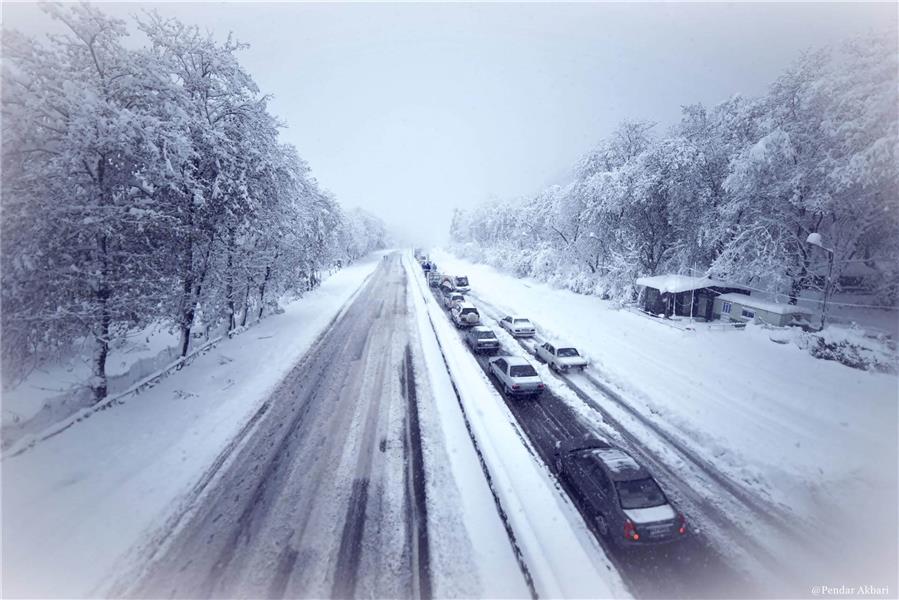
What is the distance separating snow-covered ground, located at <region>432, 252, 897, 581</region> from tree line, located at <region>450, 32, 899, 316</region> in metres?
8.64

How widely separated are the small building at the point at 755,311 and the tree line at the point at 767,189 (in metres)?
1.84

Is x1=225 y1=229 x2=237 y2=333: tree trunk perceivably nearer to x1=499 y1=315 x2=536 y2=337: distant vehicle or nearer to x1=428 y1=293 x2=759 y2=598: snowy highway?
x1=499 y1=315 x2=536 y2=337: distant vehicle

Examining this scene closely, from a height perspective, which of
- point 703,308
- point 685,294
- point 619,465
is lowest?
point 619,465

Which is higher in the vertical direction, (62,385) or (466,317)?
(466,317)

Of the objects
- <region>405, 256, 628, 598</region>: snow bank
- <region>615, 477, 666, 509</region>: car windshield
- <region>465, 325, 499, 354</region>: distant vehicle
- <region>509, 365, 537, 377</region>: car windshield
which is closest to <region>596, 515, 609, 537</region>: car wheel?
<region>405, 256, 628, 598</region>: snow bank

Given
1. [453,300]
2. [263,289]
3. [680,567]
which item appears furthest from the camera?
[453,300]

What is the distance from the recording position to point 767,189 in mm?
24469

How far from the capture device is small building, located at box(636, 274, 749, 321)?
26.5 metres

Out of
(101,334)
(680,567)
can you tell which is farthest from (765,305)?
(101,334)

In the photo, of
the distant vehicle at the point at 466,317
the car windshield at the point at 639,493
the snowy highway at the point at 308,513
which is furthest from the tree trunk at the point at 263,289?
the car windshield at the point at 639,493

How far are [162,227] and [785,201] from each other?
35.2m

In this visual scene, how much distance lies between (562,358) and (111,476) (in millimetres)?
16549

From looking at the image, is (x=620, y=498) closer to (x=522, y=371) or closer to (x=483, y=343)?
(x=522, y=371)

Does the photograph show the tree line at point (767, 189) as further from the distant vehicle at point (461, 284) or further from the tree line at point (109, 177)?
the tree line at point (109, 177)
